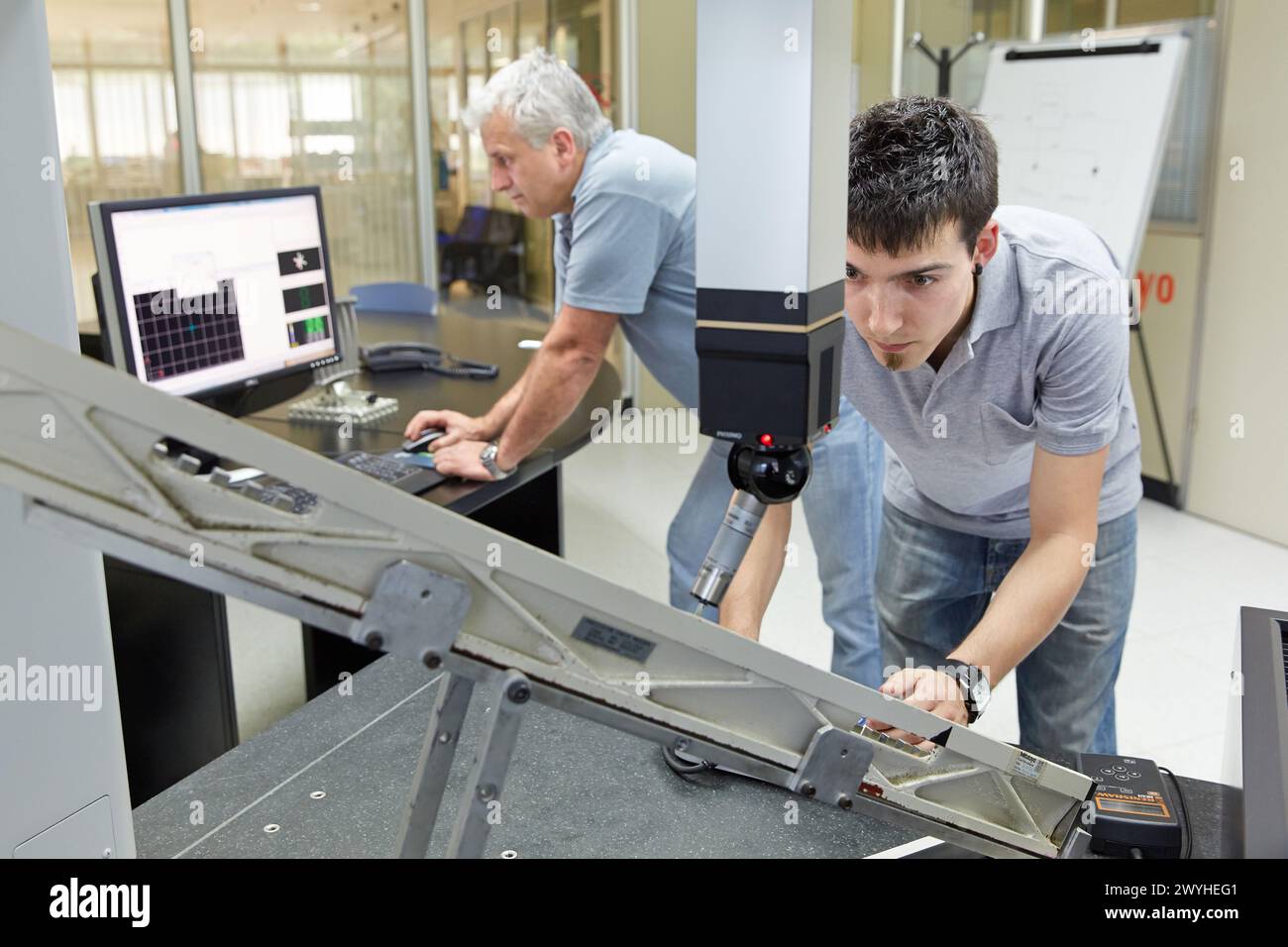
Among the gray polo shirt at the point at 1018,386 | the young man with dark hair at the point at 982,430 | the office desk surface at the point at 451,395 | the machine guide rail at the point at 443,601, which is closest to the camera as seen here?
the machine guide rail at the point at 443,601

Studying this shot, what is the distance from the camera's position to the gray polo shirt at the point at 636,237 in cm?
229

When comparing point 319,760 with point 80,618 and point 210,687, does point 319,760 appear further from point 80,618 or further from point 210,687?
point 210,687

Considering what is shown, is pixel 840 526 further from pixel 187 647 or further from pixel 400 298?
pixel 400 298

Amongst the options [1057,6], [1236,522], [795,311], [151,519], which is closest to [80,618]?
[151,519]

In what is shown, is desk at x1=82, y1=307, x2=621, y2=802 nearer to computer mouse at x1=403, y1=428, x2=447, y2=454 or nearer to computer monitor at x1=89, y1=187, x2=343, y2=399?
computer mouse at x1=403, y1=428, x2=447, y2=454

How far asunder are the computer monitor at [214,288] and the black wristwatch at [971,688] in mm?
1751

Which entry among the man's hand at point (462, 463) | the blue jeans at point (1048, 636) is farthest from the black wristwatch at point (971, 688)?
the man's hand at point (462, 463)

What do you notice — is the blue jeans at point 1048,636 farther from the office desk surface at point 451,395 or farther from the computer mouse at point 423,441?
the computer mouse at point 423,441

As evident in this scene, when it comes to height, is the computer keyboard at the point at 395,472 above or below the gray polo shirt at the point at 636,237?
below

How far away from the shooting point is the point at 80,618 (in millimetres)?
869

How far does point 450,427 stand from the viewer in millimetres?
2504

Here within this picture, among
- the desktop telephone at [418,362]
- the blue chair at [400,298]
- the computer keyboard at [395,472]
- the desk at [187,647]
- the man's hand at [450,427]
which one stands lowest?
the desk at [187,647]

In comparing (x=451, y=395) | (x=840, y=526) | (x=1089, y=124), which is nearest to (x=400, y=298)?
(x=451, y=395)
